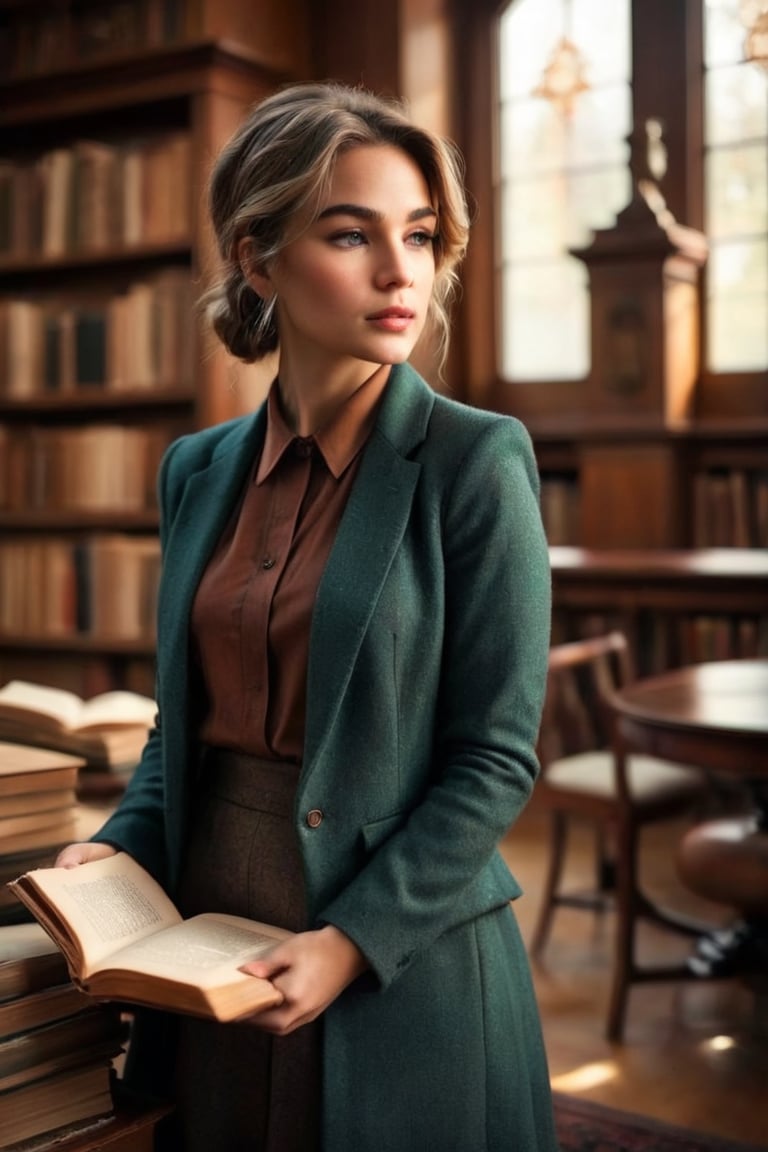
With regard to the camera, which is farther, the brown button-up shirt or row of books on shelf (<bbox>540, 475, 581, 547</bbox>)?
row of books on shelf (<bbox>540, 475, 581, 547</bbox>)

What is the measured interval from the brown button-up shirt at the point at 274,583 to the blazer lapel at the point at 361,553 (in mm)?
39

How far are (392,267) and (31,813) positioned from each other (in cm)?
65

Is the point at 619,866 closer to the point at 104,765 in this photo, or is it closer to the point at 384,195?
the point at 104,765

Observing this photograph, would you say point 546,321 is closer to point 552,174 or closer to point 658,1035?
point 552,174

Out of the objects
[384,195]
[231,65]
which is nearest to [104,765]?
[384,195]

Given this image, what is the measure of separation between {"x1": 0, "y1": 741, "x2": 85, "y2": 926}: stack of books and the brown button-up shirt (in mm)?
172

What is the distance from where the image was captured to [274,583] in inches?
52.2

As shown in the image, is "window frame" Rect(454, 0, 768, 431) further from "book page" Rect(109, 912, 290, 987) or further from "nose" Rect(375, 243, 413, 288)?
"book page" Rect(109, 912, 290, 987)

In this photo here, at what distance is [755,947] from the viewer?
3574mm

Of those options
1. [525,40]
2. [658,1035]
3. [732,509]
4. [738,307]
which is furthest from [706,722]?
[525,40]

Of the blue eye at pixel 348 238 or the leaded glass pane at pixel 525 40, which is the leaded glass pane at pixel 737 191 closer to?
the leaded glass pane at pixel 525 40

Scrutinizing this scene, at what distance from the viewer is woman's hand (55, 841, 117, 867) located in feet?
4.50

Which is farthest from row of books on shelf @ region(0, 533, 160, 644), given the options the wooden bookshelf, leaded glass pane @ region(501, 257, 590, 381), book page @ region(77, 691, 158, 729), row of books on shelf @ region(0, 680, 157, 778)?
row of books on shelf @ region(0, 680, 157, 778)

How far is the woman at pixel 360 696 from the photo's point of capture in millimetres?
1224
